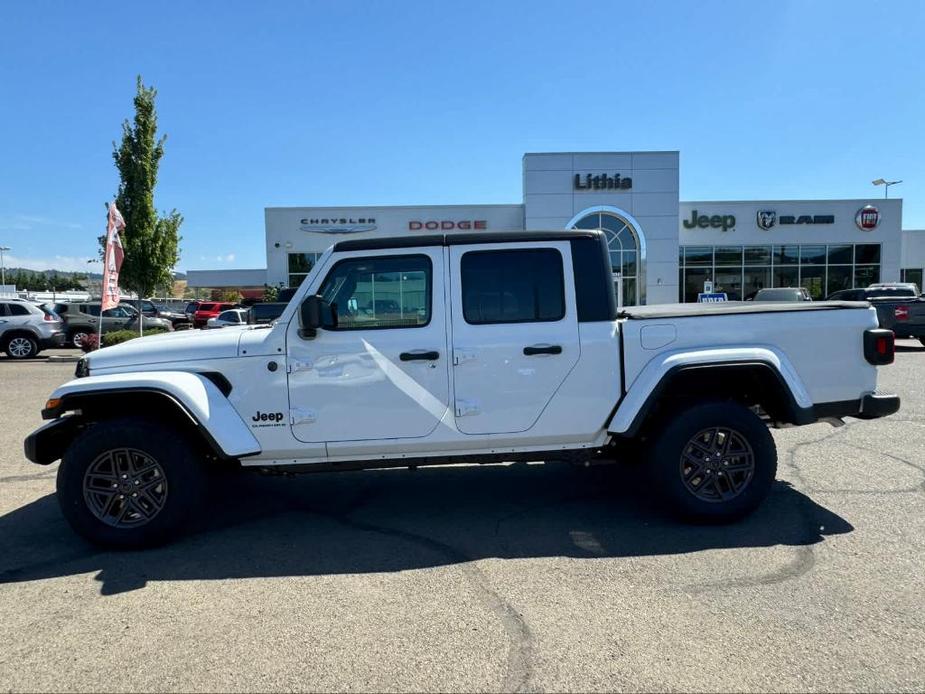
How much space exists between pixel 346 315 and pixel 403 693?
2415mm

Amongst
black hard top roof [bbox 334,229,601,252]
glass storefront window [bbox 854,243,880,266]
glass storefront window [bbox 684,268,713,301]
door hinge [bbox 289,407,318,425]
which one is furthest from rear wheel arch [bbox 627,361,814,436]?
glass storefront window [bbox 854,243,880,266]

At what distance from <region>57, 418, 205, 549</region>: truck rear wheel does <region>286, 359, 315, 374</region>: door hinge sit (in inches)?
33.4

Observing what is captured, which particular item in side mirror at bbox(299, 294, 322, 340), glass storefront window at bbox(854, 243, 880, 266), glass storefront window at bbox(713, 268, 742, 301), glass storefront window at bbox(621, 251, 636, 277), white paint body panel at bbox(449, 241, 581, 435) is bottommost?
white paint body panel at bbox(449, 241, 581, 435)

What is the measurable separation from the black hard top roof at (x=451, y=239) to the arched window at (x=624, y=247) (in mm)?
27087

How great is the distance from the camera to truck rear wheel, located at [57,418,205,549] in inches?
159

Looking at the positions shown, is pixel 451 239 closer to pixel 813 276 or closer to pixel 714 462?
pixel 714 462

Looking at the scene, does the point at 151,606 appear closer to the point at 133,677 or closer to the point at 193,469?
the point at 133,677

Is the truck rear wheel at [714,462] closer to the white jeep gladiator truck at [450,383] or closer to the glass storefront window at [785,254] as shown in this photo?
the white jeep gladiator truck at [450,383]

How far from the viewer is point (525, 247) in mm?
4414

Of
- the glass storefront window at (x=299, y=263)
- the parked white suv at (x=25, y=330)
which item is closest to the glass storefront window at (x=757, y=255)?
the glass storefront window at (x=299, y=263)

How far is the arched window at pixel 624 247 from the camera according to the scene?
30.7 meters

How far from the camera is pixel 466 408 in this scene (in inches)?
167

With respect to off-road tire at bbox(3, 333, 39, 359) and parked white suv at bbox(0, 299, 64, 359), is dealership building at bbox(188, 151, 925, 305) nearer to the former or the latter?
parked white suv at bbox(0, 299, 64, 359)

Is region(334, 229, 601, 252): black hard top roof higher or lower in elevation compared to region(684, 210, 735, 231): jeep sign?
lower
